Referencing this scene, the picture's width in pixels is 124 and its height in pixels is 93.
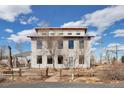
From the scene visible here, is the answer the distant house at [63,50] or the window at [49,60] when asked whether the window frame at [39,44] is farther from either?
the window at [49,60]

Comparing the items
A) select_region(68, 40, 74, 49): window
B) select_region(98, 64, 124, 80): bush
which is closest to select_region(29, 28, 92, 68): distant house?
select_region(68, 40, 74, 49): window

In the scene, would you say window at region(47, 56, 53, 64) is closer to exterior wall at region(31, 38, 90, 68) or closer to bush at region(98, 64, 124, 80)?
exterior wall at region(31, 38, 90, 68)

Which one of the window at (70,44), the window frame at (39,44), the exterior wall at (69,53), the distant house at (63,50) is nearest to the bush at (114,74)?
the distant house at (63,50)

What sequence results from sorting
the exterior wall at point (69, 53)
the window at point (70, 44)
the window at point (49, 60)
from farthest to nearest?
the window at point (49, 60) < the window at point (70, 44) < the exterior wall at point (69, 53)

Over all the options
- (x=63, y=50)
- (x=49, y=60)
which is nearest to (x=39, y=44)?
(x=49, y=60)

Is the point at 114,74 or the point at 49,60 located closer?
the point at 114,74

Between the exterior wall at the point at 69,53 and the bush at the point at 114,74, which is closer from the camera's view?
the bush at the point at 114,74

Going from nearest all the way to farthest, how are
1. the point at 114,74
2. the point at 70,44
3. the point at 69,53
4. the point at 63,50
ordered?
the point at 114,74
the point at 69,53
the point at 63,50
the point at 70,44

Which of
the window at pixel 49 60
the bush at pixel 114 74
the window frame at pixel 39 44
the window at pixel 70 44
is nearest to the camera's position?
the bush at pixel 114 74

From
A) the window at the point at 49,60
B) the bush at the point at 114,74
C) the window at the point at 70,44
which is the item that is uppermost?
the window at the point at 70,44

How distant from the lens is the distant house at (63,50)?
2041 centimetres

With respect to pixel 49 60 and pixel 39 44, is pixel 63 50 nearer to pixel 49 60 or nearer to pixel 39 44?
pixel 49 60

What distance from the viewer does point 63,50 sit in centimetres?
2098
